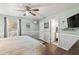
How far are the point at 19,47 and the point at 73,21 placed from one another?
1236 millimetres

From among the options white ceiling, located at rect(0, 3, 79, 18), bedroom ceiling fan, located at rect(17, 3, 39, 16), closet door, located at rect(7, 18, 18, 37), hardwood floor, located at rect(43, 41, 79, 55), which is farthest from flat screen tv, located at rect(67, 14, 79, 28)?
closet door, located at rect(7, 18, 18, 37)

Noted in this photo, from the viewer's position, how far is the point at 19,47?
A: 2363 millimetres

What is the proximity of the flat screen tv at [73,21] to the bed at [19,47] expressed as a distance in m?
0.73

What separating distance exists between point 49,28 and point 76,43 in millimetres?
638

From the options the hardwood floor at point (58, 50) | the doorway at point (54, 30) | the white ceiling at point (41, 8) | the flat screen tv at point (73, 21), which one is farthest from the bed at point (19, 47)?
the flat screen tv at point (73, 21)

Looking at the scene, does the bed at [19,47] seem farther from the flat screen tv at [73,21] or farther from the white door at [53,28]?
the flat screen tv at [73,21]

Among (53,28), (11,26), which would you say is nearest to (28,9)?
(11,26)

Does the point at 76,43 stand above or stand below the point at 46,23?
below

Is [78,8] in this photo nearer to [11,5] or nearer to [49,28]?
[49,28]

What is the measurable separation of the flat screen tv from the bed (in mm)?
733

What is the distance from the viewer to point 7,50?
233 centimetres

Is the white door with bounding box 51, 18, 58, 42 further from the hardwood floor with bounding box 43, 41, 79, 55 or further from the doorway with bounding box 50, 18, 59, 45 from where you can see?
the hardwood floor with bounding box 43, 41, 79, 55

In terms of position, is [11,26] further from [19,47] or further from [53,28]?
[53,28]
